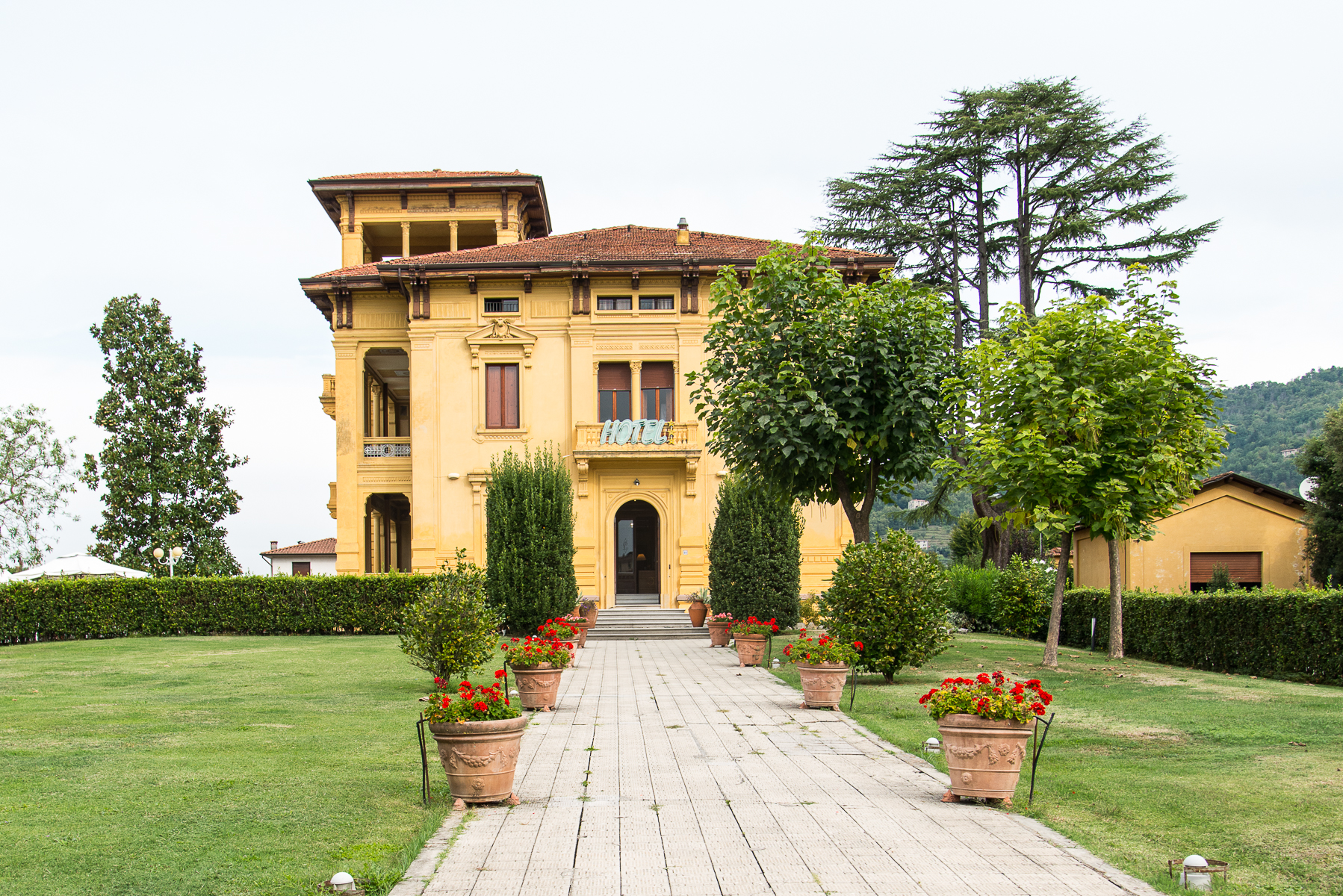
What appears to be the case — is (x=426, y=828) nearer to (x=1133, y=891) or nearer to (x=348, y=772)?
(x=348, y=772)

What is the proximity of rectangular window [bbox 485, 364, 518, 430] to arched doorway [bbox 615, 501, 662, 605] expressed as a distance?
4.49 meters

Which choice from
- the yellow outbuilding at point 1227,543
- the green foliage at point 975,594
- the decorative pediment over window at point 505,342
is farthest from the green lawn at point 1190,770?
the decorative pediment over window at point 505,342

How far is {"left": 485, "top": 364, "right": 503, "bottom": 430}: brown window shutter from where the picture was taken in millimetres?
32156

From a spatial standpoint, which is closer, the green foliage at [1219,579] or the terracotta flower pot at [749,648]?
the terracotta flower pot at [749,648]

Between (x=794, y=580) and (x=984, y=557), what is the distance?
49.3 feet

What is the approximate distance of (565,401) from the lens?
32000 mm

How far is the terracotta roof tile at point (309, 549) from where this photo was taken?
65.9 meters

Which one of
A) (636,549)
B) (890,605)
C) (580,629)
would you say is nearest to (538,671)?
(890,605)

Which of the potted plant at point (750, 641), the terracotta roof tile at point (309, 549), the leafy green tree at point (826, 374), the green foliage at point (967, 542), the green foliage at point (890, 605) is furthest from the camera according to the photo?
the terracotta roof tile at point (309, 549)

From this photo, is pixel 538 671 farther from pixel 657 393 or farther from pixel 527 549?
pixel 657 393

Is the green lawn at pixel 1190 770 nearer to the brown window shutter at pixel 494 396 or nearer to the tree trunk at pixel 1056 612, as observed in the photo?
the tree trunk at pixel 1056 612

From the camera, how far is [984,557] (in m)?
38.3

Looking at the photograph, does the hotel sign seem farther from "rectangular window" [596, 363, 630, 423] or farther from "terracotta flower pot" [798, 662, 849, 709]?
"terracotta flower pot" [798, 662, 849, 709]

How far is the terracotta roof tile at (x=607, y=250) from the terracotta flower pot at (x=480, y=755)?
81.0 ft
